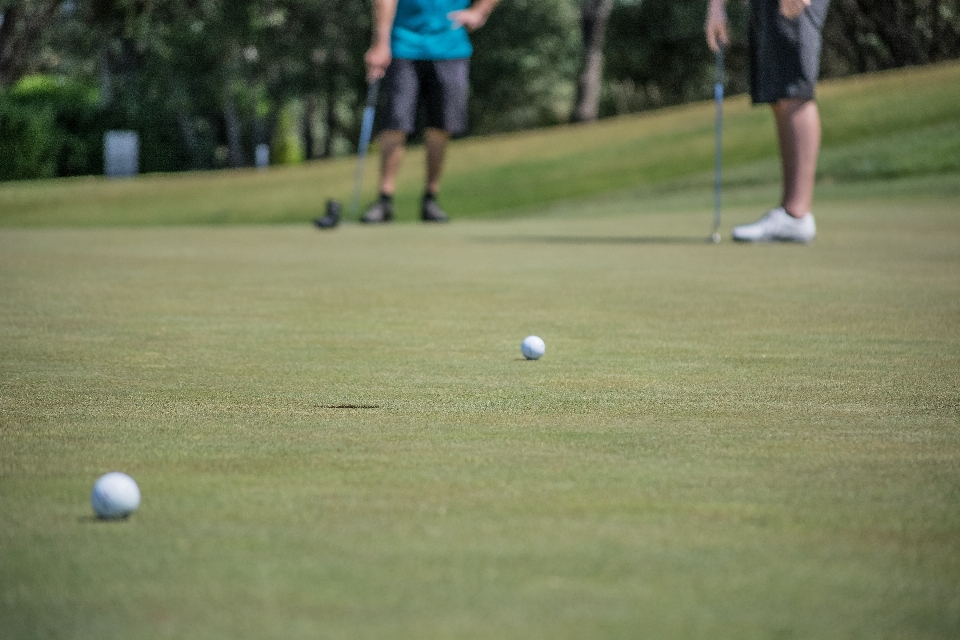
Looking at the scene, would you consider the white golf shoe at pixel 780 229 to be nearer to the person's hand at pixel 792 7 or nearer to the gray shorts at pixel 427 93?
the person's hand at pixel 792 7

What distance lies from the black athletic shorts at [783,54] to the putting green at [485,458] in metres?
2.20

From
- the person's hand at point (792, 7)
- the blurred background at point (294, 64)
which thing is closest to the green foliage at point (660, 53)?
the blurred background at point (294, 64)

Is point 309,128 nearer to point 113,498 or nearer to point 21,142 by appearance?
point 21,142

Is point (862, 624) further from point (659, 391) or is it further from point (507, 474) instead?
point (659, 391)

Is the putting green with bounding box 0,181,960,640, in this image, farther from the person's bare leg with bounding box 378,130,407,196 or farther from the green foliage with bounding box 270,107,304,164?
the green foliage with bounding box 270,107,304,164

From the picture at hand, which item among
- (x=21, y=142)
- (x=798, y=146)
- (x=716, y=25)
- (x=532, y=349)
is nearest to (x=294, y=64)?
(x=21, y=142)

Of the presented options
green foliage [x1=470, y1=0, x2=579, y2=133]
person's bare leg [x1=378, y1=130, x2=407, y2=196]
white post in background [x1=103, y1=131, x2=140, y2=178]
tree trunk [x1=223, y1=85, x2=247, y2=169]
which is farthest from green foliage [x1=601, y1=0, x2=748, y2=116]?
person's bare leg [x1=378, y1=130, x2=407, y2=196]

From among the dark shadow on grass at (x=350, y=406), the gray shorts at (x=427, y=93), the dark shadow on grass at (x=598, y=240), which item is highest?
the dark shadow on grass at (x=350, y=406)

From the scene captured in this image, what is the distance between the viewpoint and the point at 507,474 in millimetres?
2701

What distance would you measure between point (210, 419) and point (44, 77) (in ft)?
211

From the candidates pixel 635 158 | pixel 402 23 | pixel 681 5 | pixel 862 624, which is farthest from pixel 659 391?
pixel 681 5

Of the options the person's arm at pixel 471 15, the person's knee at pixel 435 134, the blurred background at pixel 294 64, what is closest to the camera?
the person's arm at pixel 471 15

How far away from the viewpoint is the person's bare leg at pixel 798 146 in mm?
8539

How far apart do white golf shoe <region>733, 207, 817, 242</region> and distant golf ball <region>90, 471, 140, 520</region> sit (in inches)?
261
